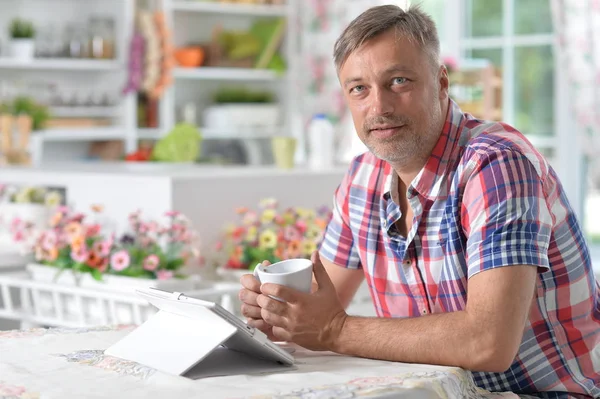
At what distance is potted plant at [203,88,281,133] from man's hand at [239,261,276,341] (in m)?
4.52

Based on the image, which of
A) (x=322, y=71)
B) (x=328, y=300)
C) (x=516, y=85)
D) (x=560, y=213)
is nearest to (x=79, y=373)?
(x=328, y=300)

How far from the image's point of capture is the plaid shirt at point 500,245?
1436mm

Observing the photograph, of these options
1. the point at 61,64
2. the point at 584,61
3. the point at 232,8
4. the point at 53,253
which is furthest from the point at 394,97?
the point at 232,8

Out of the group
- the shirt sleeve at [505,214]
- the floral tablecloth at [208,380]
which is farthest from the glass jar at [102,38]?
the shirt sleeve at [505,214]

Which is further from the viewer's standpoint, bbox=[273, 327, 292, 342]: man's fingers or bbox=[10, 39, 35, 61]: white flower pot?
bbox=[10, 39, 35, 61]: white flower pot

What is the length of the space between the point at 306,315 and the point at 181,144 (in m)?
2.15

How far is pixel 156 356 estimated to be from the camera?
135 centimetres

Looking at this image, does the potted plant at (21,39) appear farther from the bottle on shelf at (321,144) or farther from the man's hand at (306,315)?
the man's hand at (306,315)

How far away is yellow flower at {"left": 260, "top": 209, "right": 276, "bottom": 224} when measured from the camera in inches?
112

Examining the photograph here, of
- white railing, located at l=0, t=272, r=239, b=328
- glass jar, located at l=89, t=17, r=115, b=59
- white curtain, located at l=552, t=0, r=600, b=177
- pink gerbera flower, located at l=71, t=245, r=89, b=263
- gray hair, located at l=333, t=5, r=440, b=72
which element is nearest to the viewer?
gray hair, located at l=333, t=5, r=440, b=72

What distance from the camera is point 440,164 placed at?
1.60 metres

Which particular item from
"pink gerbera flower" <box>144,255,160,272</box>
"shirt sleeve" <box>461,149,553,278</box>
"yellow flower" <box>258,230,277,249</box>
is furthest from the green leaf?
"shirt sleeve" <box>461,149,553,278</box>

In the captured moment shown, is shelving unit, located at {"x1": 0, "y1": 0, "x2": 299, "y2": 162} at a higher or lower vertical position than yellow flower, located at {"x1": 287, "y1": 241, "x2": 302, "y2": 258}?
higher

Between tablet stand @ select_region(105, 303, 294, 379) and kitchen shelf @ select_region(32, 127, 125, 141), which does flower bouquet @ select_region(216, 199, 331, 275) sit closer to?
tablet stand @ select_region(105, 303, 294, 379)
